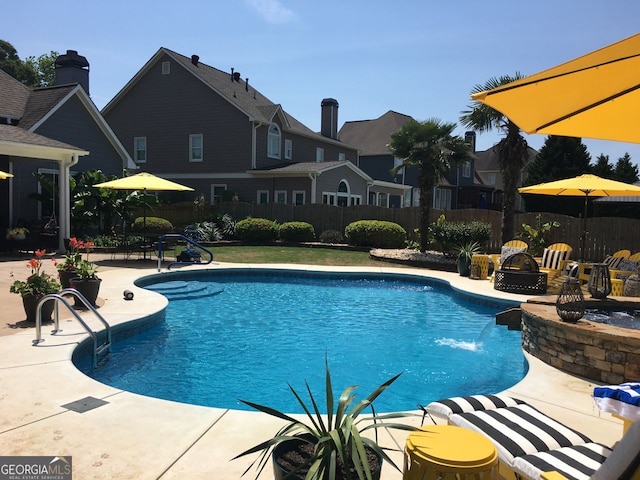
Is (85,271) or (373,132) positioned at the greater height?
(373,132)

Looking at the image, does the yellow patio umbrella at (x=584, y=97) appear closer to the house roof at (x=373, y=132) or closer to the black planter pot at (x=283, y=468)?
the black planter pot at (x=283, y=468)

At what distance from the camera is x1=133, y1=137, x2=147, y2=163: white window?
29.4 meters

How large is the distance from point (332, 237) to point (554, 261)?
11270 millimetres

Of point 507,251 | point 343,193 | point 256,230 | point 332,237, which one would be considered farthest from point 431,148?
point 343,193

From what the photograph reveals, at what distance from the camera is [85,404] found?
4.50 metres

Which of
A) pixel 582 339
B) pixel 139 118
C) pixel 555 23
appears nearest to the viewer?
pixel 582 339

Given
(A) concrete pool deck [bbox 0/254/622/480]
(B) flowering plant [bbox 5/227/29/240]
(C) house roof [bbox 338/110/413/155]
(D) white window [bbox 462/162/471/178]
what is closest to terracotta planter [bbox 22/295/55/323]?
(A) concrete pool deck [bbox 0/254/622/480]

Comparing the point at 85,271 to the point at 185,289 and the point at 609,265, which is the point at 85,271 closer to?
the point at 185,289

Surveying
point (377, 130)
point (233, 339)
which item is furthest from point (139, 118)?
point (233, 339)

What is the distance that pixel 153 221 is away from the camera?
20125 millimetres

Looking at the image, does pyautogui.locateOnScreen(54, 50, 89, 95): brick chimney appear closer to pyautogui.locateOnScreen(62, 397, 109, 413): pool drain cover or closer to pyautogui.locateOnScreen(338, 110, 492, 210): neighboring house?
pyautogui.locateOnScreen(338, 110, 492, 210): neighboring house

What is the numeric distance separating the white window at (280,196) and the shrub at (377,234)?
6.28 meters

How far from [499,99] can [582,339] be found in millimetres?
3850

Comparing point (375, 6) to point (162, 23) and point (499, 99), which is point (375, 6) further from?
point (499, 99)
